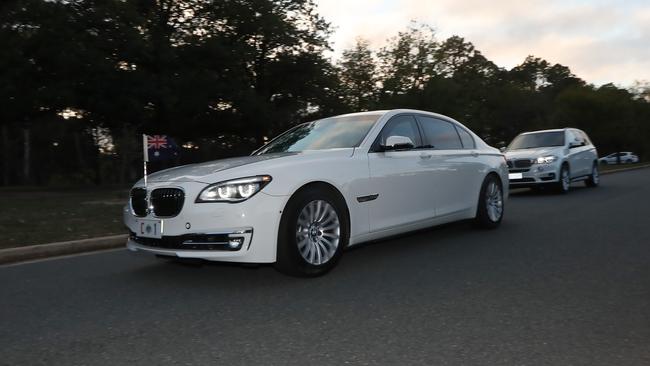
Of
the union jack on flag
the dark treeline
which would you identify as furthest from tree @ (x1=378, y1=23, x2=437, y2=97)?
the union jack on flag

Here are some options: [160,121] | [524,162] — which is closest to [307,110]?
[160,121]

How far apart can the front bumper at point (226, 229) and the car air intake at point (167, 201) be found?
67 mm

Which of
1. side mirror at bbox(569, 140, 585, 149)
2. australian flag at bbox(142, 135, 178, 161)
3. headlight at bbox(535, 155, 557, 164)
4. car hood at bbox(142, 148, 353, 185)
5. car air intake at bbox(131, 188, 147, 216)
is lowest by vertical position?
car air intake at bbox(131, 188, 147, 216)

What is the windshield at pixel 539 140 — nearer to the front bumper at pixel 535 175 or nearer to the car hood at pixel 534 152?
the car hood at pixel 534 152

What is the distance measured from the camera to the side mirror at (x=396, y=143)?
5.73 metres

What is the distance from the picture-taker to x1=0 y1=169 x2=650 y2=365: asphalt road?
3.21 meters

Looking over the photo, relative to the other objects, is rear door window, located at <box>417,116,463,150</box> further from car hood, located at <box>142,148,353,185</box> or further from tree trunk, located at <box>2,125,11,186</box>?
tree trunk, located at <box>2,125,11,186</box>

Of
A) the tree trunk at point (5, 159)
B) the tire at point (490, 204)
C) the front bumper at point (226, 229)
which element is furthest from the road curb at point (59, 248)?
the tree trunk at point (5, 159)

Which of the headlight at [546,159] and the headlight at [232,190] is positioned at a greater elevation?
the headlight at [546,159]

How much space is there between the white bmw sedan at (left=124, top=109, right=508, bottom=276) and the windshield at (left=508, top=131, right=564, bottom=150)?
864 cm

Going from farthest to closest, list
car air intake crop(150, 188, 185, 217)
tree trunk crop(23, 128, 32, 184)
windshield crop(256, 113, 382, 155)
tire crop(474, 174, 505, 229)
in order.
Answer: tree trunk crop(23, 128, 32, 184)
tire crop(474, 174, 505, 229)
windshield crop(256, 113, 382, 155)
car air intake crop(150, 188, 185, 217)

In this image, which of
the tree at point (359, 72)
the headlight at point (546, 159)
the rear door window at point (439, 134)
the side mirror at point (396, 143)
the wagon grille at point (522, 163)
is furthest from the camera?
the tree at point (359, 72)

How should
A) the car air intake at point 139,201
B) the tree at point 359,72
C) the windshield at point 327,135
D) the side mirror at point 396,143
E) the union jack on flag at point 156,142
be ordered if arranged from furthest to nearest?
1. the tree at point 359,72
2. the union jack on flag at point 156,142
3. the windshield at point 327,135
4. the side mirror at point 396,143
5. the car air intake at point 139,201

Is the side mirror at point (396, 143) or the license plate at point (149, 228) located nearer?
the license plate at point (149, 228)
